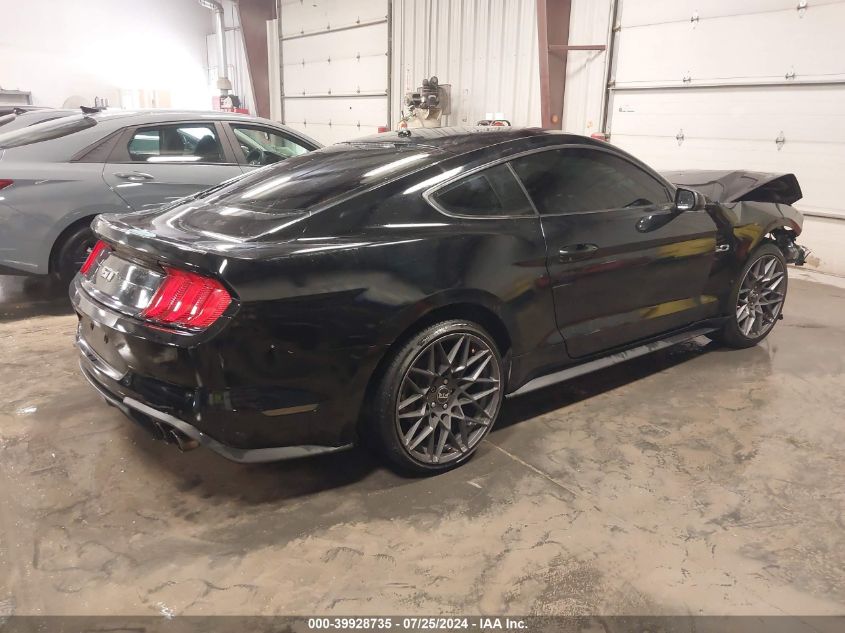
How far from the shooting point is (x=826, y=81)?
5.98m

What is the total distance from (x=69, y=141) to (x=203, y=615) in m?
4.01

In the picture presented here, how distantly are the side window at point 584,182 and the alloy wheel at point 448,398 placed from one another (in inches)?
29.8

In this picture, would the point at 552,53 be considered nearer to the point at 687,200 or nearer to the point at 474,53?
the point at 474,53

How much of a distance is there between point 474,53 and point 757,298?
6.64 meters

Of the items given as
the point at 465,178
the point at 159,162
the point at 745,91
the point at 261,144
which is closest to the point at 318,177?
the point at 465,178

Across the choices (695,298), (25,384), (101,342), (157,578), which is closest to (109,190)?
(25,384)

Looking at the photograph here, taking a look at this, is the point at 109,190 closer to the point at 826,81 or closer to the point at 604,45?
the point at 604,45

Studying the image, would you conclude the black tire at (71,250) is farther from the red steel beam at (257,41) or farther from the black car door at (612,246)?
the red steel beam at (257,41)

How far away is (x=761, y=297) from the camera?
3.96m

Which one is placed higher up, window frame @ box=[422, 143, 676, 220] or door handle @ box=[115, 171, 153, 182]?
window frame @ box=[422, 143, 676, 220]

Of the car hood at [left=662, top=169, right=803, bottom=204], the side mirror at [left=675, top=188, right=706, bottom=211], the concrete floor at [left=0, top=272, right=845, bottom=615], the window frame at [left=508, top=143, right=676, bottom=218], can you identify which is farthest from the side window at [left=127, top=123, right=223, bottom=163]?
the car hood at [left=662, top=169, right=803, bottom=204]

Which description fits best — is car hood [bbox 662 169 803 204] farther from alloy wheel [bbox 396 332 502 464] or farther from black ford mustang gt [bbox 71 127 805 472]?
alloy wheel [bbox 396 332 502 464]

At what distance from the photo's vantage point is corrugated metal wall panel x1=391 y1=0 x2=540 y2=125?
8.54 metres

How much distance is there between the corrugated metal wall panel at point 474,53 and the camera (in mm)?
8539
